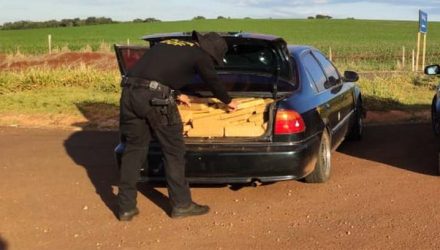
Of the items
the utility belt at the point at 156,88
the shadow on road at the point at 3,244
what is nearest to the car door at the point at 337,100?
the utility belt at the point at 156,88

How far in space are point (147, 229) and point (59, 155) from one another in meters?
3.65

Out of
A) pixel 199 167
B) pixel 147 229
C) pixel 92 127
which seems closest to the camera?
pixel 147 229

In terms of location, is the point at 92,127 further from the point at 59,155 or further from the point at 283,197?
the point at 283,197

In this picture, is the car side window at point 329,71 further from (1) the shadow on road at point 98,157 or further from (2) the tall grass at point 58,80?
(2) the tall grass at point 58,80

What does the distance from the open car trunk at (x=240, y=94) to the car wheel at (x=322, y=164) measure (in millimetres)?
692

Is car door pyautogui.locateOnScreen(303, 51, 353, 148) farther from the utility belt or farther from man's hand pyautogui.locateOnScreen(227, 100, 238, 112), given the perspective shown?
the utility belt

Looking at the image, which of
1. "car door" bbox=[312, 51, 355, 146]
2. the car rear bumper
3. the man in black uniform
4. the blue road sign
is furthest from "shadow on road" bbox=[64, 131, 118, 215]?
the blue road sign

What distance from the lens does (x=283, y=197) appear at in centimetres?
614

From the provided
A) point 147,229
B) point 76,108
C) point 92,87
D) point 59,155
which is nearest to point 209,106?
point 147,229

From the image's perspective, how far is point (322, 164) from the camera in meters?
6.52

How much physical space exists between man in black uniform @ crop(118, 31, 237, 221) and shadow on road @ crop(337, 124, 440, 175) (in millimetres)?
2912

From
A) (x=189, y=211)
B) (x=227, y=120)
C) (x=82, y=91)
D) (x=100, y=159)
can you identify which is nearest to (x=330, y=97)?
(x=227, y=120)

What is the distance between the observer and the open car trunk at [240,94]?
19.6 feet

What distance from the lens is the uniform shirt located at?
5328 mm
